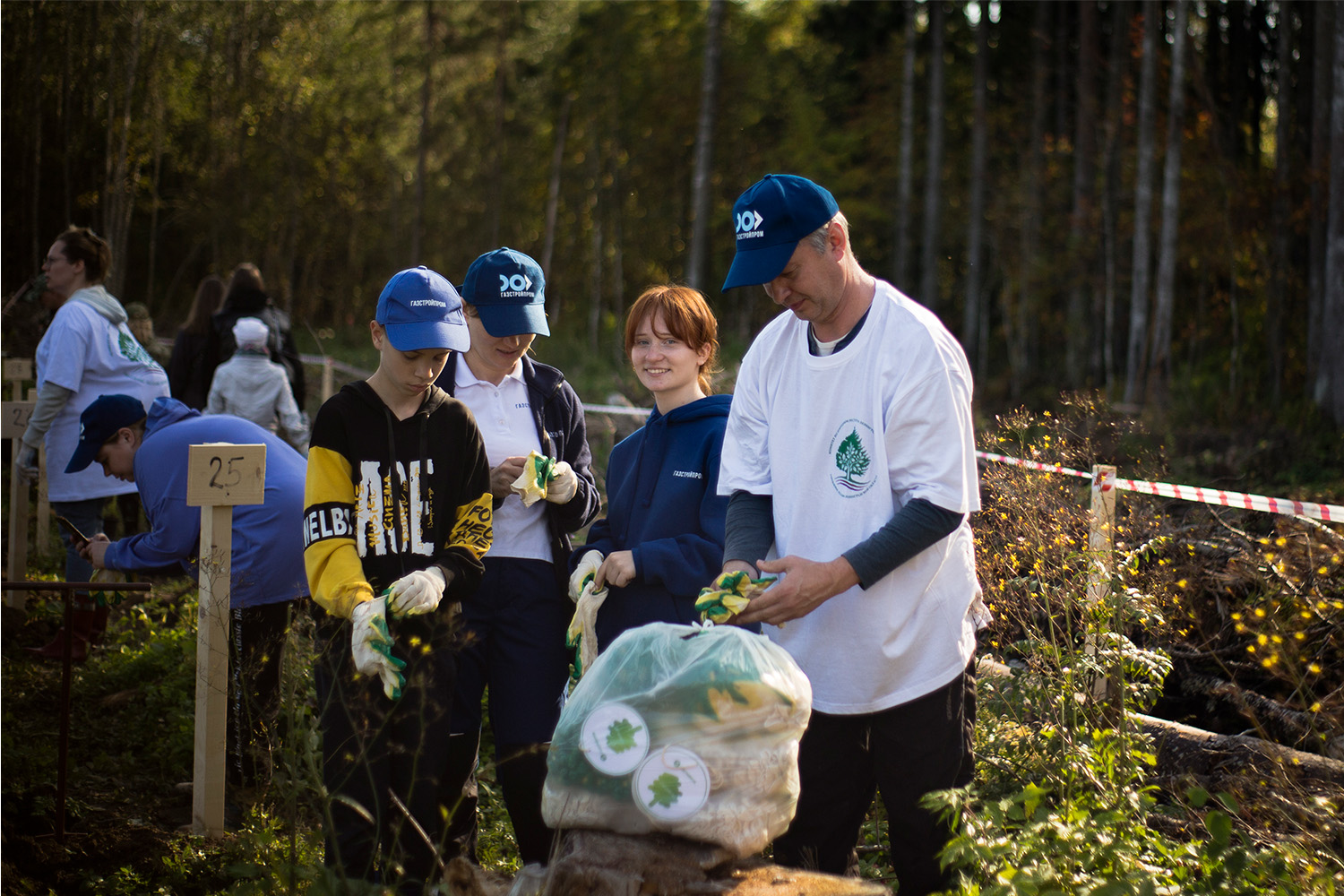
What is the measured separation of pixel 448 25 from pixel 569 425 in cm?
2587

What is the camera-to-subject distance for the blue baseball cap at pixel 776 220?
2168 millimetres

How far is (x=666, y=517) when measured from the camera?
282 cm

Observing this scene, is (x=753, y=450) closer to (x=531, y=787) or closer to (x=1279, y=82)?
(x=531, y=787)

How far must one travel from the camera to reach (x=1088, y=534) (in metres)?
3.57

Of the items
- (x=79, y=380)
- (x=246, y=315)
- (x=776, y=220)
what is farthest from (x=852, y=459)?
(x=246, y=315)

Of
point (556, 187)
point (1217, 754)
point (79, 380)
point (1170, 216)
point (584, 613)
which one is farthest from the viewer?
point (556, 187)

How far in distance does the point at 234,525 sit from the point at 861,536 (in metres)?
2.29

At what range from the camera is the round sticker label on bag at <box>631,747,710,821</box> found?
1.82 meters

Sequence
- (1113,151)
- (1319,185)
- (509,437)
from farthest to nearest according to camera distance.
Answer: (1113,151) < (1319,185) < (509,437)

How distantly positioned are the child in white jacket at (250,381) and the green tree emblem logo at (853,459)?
4.95m

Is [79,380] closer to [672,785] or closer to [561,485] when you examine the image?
[561,485]

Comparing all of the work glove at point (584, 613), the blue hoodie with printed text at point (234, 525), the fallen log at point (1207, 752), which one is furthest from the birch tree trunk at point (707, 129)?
the work glove at point (584, 613)

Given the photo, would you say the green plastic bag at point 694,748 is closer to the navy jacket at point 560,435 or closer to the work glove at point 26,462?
the navy jacket at point 560,435

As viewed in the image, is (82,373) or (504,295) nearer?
(504,295)
